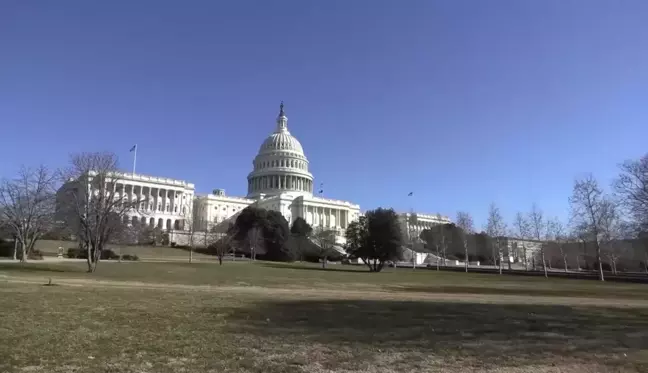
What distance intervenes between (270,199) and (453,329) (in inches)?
5859

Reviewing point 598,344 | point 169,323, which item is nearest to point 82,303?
point 169,323

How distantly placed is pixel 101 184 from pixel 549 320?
40223 millimetres

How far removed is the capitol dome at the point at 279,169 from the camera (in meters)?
173

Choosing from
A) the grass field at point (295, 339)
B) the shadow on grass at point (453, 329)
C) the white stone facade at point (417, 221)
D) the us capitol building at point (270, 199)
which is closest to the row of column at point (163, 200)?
the us capitol building at point (270, 199)

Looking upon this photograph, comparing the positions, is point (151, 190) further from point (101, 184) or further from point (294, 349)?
point (294, 349)

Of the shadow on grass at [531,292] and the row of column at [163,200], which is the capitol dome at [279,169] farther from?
the shadow on grass at [531,292]

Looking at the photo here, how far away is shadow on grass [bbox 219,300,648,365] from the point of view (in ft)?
36.8

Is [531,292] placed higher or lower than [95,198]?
lower

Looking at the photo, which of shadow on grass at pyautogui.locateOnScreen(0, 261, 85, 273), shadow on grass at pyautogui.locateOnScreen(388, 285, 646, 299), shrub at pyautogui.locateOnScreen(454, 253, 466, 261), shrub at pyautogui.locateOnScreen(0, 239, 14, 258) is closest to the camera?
shadow on grass at pyautogui.locateOnScreen(388, 285, 646, 299)

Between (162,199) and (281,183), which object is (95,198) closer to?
(162,199)

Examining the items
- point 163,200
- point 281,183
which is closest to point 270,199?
point 281,183

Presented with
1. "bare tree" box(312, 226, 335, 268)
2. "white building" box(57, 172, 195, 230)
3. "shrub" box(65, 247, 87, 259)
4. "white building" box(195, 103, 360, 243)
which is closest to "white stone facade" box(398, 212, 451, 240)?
"white building" box(195, 103, 360, 243)

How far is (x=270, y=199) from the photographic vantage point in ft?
528

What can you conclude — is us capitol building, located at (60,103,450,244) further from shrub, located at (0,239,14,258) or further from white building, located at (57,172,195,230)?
shrub, located at (0,239,14,258)
